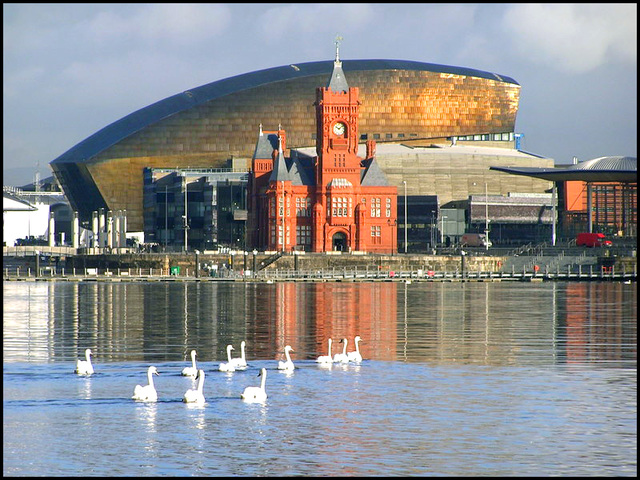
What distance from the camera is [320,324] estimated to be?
215 ft

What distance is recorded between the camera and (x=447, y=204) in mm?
180250

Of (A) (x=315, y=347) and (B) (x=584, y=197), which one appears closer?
(A) (x=315, y=347)

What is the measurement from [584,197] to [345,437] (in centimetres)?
15243

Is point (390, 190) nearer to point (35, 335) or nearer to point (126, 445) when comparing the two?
point (35, 335)

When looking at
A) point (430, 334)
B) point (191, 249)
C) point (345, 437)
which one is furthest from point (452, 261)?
point (345, 437)

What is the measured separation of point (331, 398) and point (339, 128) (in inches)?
4812

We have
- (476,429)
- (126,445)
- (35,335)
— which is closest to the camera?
(126,445)

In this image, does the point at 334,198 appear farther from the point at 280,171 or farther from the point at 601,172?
the point at 601,172

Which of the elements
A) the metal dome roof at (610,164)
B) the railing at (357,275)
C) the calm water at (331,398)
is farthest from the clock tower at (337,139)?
the calm water at (331,398)

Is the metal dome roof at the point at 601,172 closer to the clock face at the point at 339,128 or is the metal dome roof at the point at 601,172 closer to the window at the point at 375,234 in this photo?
the window at the point at 375,234

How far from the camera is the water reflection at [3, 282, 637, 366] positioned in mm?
48906

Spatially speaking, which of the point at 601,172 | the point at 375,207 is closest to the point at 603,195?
the point at 601,172

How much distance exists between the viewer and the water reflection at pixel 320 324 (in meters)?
48.9

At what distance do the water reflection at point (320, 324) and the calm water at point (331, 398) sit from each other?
0.20 metres
